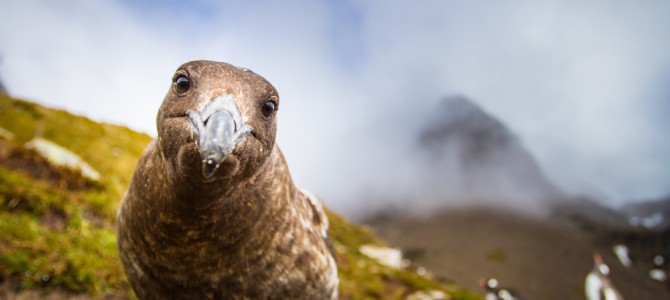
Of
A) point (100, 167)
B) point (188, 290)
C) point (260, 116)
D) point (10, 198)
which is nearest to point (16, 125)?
point (100, 167)

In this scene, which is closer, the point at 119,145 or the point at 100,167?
the point at 100,167

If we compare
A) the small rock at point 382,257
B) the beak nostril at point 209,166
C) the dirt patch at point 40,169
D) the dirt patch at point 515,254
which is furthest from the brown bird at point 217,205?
the dirt patch at point 515,254

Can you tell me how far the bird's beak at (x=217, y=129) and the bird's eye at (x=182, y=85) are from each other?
10.5 inches

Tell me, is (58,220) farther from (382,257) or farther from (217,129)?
(382,257)

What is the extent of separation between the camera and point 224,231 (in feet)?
7.94

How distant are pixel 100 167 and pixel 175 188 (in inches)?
368

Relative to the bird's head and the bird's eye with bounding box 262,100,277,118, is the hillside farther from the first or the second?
the bird's eye with bounding box 262,100,277,118

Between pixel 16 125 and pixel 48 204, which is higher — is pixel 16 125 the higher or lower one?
the higher one

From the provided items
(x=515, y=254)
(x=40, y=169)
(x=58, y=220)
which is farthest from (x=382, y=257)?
(x=515, y=254)

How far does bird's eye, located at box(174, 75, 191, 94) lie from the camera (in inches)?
85.1

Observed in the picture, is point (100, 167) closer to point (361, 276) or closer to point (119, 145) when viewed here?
point (119, 145)

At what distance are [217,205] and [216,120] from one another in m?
0.71

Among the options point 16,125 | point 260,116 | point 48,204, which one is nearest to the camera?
point 260,116

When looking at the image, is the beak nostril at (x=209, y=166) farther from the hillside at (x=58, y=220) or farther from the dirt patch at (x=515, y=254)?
the dirt patch at (x=515, y=254)
